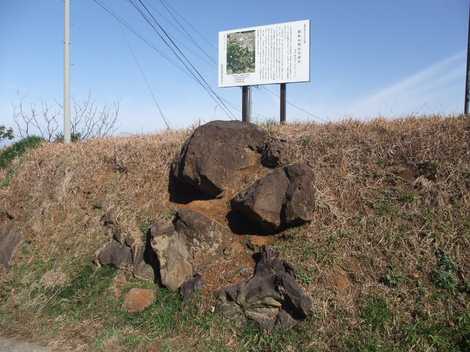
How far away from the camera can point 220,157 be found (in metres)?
5.50

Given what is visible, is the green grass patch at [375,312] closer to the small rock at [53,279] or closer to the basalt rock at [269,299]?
the basalt rock at [269,299]

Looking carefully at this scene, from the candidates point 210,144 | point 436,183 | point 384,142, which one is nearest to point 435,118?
point 384,142

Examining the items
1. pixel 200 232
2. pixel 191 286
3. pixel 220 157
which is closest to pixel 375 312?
pixel 191 286

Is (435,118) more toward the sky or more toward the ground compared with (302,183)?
more toward the sky

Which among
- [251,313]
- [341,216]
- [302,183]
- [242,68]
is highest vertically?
[242,68]

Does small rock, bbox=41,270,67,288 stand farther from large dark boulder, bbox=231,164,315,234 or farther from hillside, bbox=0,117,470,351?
large dark boulder, bbox=231,164,315,234

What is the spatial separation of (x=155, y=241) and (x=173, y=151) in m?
2.06

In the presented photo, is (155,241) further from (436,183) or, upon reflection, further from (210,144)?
(436,183)

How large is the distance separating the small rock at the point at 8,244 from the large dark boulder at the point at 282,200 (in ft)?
12.8

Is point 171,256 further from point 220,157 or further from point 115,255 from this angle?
point 220,157

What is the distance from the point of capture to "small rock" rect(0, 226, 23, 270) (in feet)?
20.3

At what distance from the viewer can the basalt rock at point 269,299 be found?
386cm

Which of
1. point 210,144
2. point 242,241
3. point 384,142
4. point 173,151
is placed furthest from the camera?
point 173,151

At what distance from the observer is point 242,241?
4.88 meters
